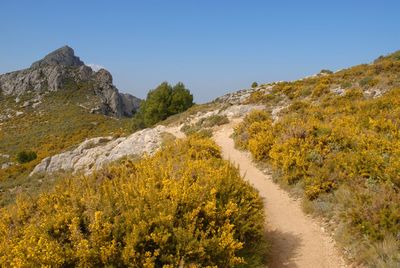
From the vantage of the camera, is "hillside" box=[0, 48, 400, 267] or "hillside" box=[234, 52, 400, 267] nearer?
"hillside" box=[0, 48, 400, 267]

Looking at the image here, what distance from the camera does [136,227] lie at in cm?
532

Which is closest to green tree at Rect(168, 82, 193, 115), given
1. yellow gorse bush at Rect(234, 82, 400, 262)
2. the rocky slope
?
the rocky slope

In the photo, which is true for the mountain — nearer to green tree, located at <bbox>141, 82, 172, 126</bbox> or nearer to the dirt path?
green tree, located at <bbox>141, 82, 172, 126</bbox>

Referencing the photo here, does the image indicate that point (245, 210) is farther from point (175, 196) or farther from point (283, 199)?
point (283, 199)

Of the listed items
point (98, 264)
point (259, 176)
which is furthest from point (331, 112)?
point (98, 264)

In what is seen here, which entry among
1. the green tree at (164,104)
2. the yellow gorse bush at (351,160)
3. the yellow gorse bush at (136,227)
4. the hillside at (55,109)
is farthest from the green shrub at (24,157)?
the yellow gorse bush at (136,227)

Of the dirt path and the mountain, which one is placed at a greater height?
the mountain

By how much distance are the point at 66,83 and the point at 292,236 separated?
3104 inches

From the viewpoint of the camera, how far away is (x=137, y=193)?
6.27 metres

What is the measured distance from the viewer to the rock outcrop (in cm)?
2109

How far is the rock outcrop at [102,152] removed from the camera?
21.1 m

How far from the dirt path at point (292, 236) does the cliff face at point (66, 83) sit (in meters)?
63.7

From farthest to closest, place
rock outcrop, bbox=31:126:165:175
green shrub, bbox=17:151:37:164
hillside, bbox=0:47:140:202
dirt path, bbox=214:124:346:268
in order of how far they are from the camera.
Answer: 1. hillside, bbox=0:47:140:202
2. green shrub, bbox=17:151:37:164
3. rock outcrop, bbox=31:126:165:175
4. dirt path, bbox=214:124:346:268

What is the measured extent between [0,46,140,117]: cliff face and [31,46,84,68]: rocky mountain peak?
439cm
